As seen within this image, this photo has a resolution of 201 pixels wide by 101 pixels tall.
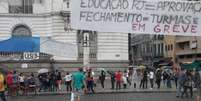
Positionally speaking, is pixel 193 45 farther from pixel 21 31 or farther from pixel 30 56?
pixel 30 56

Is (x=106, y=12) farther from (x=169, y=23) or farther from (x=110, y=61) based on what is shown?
(x=110, y=61)

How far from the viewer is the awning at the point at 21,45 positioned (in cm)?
3503

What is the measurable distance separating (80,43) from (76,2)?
35.2m

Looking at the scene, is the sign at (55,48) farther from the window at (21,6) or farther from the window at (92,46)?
the window at (21,6)

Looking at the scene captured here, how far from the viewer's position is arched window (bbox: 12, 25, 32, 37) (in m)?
47.6

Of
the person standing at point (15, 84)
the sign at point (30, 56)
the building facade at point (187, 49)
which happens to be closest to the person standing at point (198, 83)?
the person standing at point (15, 84)

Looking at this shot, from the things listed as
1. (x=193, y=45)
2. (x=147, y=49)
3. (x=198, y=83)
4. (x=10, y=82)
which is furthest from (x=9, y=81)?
(x=147, y=49)

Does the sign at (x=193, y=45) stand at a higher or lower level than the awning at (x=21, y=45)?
lower

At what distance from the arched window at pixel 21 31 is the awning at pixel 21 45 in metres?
12.1

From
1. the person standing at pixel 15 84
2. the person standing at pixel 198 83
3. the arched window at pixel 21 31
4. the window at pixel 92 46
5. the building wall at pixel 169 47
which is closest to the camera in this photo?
the person standing at pixel 198 83

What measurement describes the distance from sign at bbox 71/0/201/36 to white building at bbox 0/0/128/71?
33.8 metres

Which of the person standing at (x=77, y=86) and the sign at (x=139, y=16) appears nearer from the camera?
the sign at (x=139, y=16)

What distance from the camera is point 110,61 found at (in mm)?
46750

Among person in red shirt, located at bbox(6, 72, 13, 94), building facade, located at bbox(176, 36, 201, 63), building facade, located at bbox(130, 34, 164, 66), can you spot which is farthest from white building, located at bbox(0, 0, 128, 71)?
building facade, located at bbox(130, 34, 164, 66)
